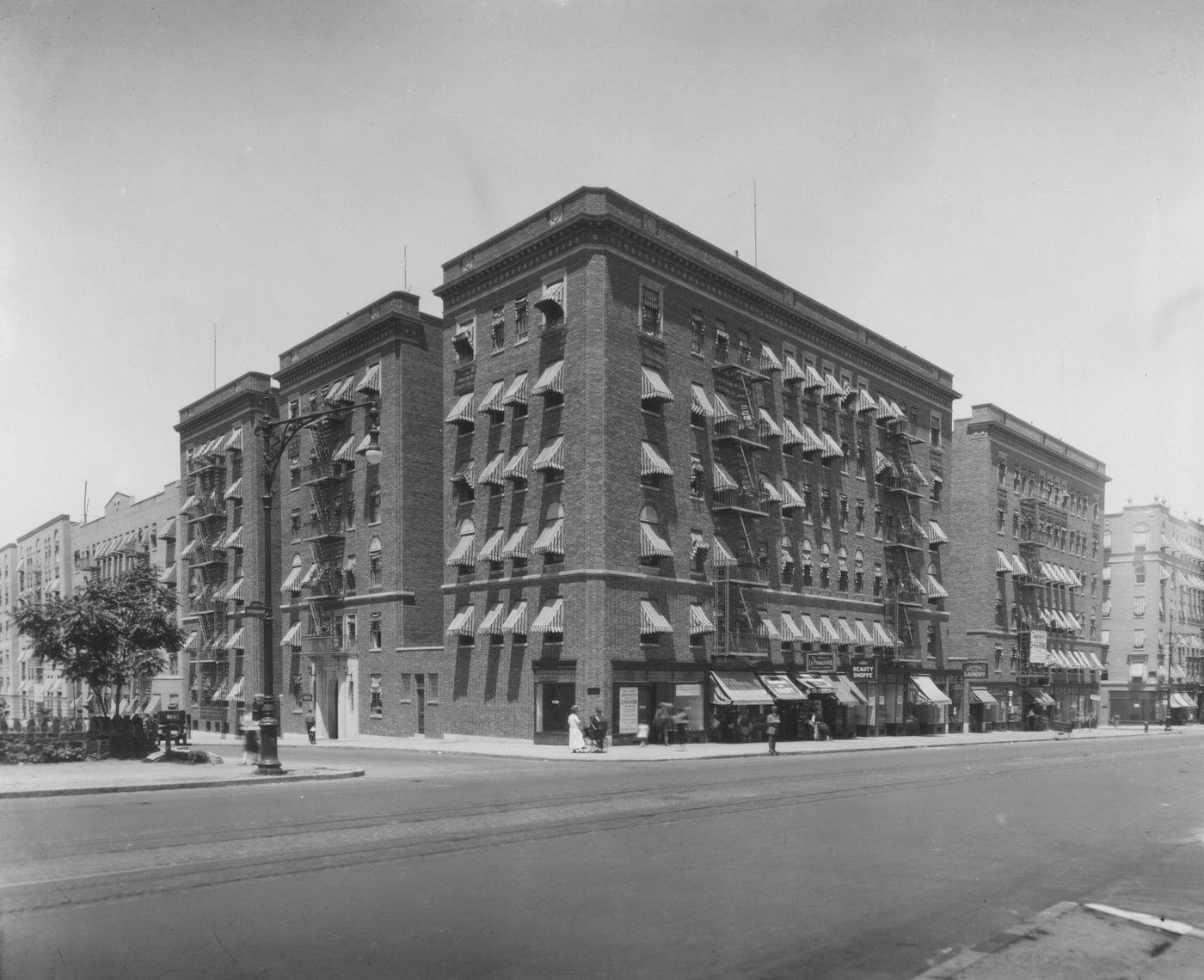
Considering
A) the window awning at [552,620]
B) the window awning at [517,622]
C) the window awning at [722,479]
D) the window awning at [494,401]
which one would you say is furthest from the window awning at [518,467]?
the window awning at [722,479]

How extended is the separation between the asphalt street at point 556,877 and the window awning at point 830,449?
29.1 meters

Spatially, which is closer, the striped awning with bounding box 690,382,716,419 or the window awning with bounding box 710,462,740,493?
the striped awning with bounding box 690,382,716,419

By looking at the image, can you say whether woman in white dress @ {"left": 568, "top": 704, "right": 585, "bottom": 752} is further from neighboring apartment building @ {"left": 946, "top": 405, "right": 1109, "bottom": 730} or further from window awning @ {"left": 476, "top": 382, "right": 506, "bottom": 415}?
neighboring apartment building @ {"left": 946, "top": 405, "right": 1109, "bottom": 730}

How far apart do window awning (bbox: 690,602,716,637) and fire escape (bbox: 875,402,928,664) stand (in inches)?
652

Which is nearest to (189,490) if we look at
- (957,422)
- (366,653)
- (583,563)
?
(366,653)

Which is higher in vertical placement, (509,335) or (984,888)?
(509,335)

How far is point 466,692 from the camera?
138ft

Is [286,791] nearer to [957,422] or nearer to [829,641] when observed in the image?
[829,641]

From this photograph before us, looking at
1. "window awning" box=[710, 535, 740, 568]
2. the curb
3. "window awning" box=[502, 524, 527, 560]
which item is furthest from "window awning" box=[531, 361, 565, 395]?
the curb

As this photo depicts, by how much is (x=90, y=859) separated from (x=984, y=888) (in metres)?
9.55

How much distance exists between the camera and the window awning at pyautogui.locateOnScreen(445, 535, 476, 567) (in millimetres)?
41875

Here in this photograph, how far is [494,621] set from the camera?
40.0 metres

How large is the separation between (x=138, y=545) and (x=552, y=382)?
4684cm

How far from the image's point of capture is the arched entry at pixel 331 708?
49000 millimetres
